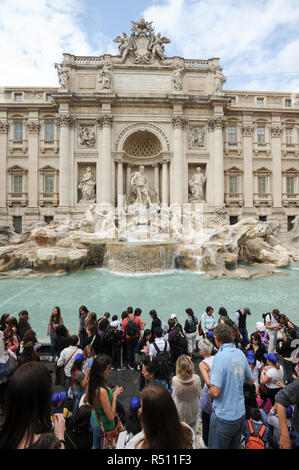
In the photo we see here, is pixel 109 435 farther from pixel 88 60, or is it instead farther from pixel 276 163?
pixel 88 60

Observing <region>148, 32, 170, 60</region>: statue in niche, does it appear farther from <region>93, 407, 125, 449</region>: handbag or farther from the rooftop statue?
<region>93, 407, 125, 449</region>: handbag

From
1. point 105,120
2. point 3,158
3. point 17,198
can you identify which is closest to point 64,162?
point 105,120

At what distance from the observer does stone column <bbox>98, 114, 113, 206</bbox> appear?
19.2 meters

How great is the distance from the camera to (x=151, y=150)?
70.7 ft

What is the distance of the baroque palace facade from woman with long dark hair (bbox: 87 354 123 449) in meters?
17.1

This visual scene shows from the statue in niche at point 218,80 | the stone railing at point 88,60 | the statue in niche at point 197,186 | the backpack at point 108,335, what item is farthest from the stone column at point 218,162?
the backpack at point 108,335

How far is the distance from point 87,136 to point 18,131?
617 cm

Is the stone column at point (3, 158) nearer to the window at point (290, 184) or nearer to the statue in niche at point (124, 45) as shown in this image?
the statue in niche at point (124, 45)

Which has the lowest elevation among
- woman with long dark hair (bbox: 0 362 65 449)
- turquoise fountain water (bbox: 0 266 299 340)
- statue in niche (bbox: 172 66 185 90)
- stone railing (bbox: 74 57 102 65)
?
turquoise fountain water (bbox: 0 266 299 340)

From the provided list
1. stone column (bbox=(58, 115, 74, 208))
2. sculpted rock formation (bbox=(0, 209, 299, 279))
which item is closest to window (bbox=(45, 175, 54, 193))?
stone column (bbox=(58, 115, 74, 208))

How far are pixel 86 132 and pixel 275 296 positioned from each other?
18473 millimetres

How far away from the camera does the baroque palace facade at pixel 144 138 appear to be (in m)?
19.5
